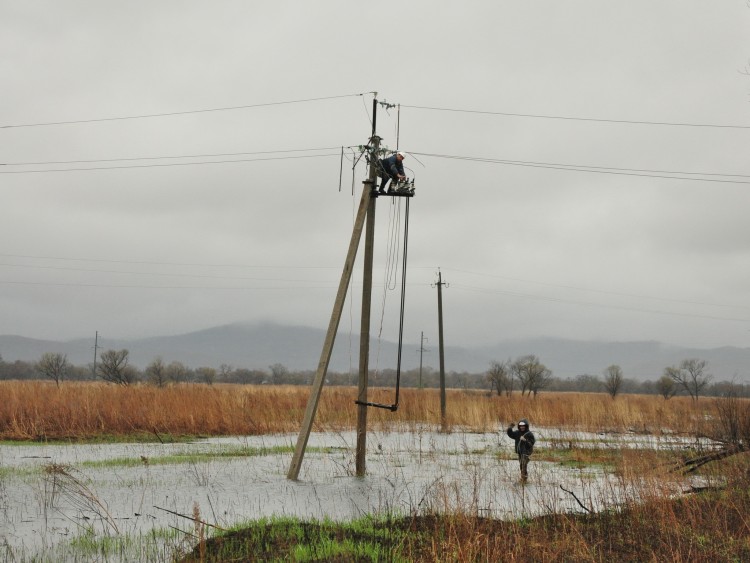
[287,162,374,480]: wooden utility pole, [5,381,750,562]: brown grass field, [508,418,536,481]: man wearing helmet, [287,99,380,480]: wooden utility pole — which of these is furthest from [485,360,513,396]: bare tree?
[287,162,374,480]: wooden utility pole

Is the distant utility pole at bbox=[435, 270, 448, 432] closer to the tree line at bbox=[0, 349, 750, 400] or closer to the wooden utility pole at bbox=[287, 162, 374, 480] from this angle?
the wooden utility pole at bbox=[287, 162, 374, 480]

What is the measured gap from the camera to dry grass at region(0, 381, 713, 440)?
1783 cm

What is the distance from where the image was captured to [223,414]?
19.8 metres

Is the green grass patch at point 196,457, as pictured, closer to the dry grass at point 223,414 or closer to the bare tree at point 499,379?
the dry grass at point 223,414

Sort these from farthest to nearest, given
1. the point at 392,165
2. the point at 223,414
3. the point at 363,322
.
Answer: the point at 223,414 → the point at 363,322 → the point at 392,165

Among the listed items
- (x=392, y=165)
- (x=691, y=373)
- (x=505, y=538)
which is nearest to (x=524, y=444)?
(x=505, y=538)

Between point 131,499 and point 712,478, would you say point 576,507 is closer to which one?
point 712,478

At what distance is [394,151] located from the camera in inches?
484

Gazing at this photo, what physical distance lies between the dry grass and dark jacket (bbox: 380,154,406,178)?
10.00 m

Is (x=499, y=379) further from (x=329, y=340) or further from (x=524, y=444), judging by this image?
(x=329, y=340)

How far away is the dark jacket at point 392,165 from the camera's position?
1192 cm

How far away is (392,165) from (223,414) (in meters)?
11.0

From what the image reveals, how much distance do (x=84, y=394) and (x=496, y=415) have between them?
14606mm

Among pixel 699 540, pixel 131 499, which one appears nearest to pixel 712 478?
pixel 699 540
